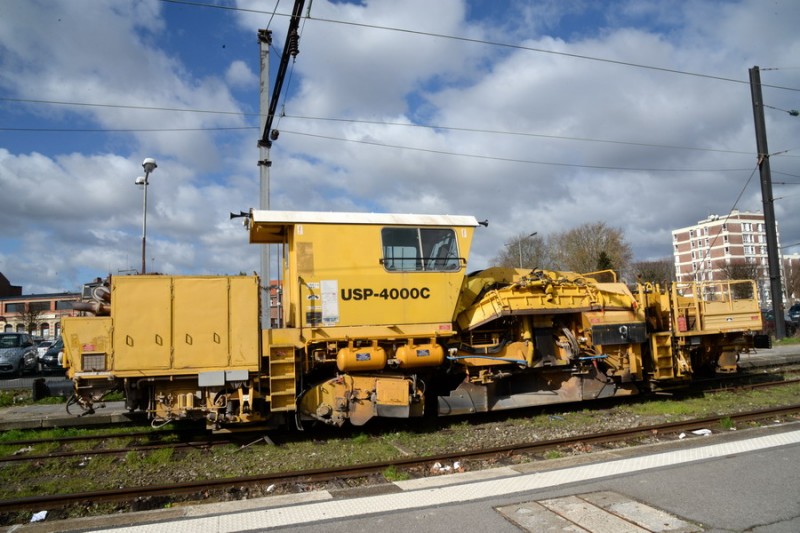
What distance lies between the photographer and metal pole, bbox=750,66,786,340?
20672mm

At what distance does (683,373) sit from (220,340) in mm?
8938

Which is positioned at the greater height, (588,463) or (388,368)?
(388,368)

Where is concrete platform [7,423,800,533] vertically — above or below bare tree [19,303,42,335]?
below

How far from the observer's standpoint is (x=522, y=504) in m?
4.88

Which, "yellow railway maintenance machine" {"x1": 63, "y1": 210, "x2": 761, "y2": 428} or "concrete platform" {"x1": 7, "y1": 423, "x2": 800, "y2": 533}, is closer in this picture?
"concrete platform" {"x1": 7, "y1": 423, "x2": 800, "y2": 533}

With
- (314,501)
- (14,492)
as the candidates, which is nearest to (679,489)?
(314,501)

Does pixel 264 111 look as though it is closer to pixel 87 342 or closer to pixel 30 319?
pixel 87 342

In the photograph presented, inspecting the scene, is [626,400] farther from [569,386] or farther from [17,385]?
[17,385]

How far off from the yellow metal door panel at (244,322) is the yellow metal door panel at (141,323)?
91 cm

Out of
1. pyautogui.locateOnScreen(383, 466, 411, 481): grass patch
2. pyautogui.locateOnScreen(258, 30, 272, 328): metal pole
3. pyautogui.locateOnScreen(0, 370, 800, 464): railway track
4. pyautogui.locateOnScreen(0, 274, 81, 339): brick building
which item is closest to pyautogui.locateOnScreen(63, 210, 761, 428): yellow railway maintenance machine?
pyautogui.locateOnScreen(0, 370, 800, 464): railway track

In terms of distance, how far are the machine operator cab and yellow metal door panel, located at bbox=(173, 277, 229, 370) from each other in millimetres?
1179

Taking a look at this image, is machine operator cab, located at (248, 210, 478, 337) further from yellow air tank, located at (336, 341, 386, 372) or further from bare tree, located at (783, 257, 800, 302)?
bare tree, located at (783, 257, 800, 302)

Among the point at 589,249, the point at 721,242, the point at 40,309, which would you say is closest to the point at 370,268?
the point at 589,249

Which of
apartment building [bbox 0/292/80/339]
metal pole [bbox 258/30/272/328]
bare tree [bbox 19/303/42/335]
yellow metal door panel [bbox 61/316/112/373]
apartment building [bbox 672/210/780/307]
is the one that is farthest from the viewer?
apartment building [bbox 672/210/780/307]
